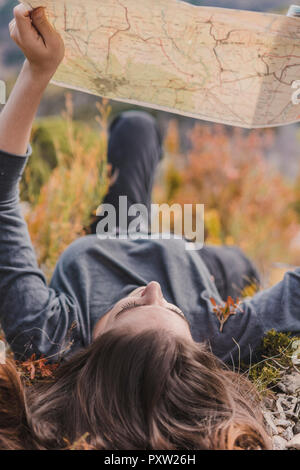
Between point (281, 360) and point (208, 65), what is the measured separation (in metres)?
1.10

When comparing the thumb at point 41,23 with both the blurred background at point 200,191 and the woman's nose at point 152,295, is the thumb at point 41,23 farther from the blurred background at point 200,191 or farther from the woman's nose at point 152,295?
the blurred background at point 200,191

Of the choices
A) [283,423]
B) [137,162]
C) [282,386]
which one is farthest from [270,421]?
[137,162]

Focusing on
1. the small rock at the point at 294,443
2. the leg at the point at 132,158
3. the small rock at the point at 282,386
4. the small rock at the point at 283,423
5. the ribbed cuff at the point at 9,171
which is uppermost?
the leg at the point at 132,158

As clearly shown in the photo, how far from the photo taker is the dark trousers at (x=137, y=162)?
2.37m

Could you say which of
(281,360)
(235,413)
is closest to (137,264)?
(281,360)

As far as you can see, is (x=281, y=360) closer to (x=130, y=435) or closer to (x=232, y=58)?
(x=130, y=435)

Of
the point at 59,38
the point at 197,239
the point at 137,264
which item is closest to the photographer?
the point at 59,38

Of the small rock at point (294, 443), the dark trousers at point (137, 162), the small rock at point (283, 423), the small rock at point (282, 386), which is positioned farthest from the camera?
the dark trousers at point (137, 162)

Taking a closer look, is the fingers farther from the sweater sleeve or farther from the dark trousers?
the dark trousers

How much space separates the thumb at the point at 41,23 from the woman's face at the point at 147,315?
85 centimetres

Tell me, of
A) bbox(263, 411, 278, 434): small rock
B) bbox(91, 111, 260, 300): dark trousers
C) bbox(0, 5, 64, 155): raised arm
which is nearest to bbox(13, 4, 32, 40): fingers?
Result: bbox(0, 5, 64, 155): raised arm

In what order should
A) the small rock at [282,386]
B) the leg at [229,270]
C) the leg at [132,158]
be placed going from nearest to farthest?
the small rock at [282,386] < the leg at [229,270] < the leg at [132,158]

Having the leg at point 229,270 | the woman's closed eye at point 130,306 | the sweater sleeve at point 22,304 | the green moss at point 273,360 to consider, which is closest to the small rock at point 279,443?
the green moss at point 273,360

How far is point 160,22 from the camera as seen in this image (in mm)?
1449
